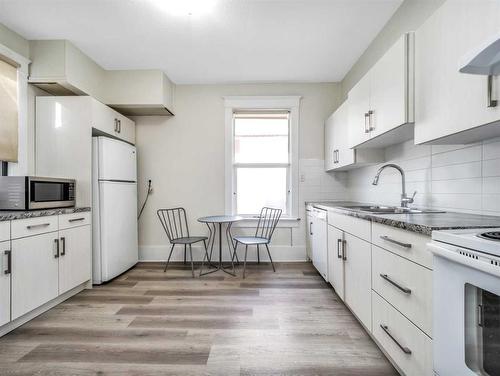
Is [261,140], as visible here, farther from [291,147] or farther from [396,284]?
[396,284]

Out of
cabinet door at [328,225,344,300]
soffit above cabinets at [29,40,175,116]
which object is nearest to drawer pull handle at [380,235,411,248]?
cabinet door at [328,225,344,300]

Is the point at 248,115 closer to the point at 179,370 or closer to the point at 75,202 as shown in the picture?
the point at 75,202

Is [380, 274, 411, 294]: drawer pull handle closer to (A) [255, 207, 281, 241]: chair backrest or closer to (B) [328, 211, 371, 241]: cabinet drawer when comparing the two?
(B) [328, 211, 371, 241]: cabinet drawer

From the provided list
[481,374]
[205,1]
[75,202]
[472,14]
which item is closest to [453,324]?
[481,374]

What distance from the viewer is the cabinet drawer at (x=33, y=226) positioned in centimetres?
195

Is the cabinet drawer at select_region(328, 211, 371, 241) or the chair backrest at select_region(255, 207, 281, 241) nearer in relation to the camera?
the cabinet drawer at select_region(328, 211, 371, 241)

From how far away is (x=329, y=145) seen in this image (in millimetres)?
3580

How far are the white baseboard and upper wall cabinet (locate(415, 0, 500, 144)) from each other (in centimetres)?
252

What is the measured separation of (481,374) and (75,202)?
3.27m

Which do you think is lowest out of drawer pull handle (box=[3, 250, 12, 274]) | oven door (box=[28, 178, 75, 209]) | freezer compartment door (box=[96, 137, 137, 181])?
drawer pull handle (box=[3, 250, 12, 274])

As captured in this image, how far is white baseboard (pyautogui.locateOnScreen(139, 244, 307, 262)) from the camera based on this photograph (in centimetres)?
382

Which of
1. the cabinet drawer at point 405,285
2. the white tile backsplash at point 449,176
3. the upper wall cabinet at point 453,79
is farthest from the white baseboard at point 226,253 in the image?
the upper wall cabinet at point 453,79

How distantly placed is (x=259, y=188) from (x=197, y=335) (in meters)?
2.34

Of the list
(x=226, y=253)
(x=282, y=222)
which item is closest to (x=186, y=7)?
(x=282, y=222)
